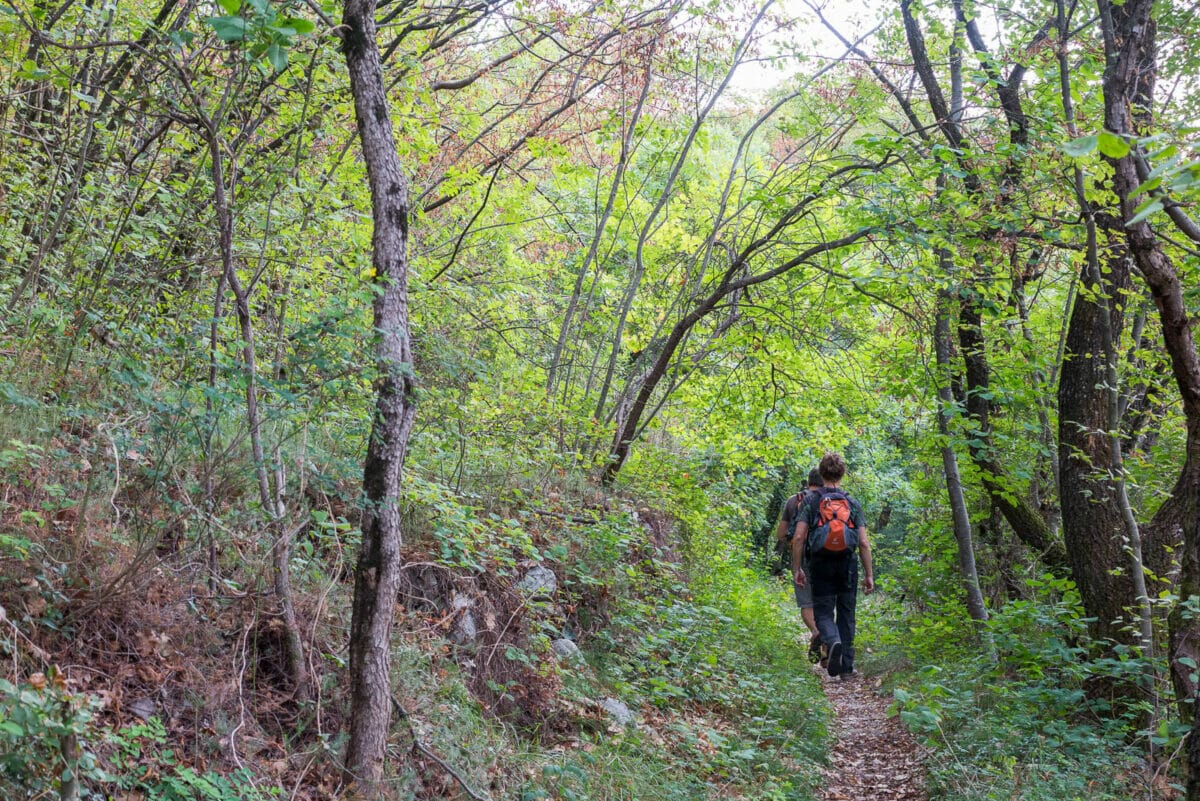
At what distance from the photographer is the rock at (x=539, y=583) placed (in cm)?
679

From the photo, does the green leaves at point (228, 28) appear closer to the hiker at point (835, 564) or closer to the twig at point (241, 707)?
the twig at point (241, 707)

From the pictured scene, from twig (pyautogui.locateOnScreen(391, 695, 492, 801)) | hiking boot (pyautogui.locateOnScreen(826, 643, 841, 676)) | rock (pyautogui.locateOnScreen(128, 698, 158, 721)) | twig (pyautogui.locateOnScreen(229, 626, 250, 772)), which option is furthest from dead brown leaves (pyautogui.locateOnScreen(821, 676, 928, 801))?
rock (pyautogui.locateOnScreen(128, 698, 158, 721))

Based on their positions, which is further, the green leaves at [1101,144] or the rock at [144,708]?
the rock at [144,708]

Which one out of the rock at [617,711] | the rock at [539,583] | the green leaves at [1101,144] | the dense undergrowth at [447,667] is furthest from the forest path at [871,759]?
the green leaves at [1101,144]

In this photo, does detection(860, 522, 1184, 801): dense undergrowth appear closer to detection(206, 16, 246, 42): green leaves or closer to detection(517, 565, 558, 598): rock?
detection(517, 565, 558, 598): rock

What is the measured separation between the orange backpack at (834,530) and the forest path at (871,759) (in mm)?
1613

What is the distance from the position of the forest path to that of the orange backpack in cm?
161

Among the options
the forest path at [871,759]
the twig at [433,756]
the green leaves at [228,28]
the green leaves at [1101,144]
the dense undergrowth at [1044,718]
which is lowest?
the forest path at [871,759]

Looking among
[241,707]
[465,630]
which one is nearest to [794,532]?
[465,630]

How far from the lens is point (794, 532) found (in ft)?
24.1

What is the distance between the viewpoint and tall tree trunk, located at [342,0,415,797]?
370cm

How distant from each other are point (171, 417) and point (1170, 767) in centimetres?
600

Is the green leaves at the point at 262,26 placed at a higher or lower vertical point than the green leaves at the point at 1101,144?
higher

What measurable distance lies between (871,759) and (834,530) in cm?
229
